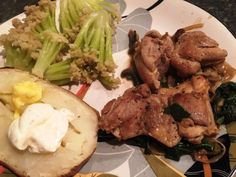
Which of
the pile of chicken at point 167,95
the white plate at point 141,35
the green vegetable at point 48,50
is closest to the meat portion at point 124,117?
the pile of chicken at point 167,95

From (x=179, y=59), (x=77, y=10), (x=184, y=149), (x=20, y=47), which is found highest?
(x=77, y=10)

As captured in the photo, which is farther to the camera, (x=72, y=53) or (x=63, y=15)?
(x=63, y=15)

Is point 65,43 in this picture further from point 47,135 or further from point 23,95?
point 47,135

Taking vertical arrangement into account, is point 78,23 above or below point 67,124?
above

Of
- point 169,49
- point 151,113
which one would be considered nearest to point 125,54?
point 169,49

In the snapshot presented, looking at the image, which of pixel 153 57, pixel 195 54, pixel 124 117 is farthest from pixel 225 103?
pixel 124 117

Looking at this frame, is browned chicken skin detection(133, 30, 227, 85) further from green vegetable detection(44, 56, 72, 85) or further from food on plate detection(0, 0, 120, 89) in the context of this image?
green vegetable detection(44, 56, 72, 85)

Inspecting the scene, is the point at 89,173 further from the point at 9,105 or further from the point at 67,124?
the point at 9,105
